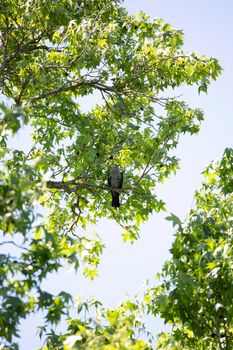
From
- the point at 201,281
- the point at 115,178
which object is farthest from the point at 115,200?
the point at 201,281

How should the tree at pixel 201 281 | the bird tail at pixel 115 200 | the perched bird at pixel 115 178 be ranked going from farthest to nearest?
the bird tail at pixel 115 200, the perched bird at pixel 115 178, the tree at pixel 201 281

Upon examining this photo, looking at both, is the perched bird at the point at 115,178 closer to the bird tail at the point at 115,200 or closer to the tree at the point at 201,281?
the bird tail at the point at 115,200

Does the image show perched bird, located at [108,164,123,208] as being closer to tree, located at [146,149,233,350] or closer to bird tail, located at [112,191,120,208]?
bird tail, located at [112,191,120,208]

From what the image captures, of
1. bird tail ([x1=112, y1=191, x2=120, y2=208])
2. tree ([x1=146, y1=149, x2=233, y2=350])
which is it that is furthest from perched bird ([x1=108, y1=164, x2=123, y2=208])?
tree ([x1=146, y1=149, x2=233, y2=350])

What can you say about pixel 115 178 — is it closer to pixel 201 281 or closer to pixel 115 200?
pixel 115 200

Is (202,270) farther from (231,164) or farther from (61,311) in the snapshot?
(231,164)

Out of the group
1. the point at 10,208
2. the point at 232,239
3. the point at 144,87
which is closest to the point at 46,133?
the point at 144,87

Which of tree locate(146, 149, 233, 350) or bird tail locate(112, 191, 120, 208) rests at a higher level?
bird tail locate(112, 191, 120, 208)

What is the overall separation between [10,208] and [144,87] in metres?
7.50

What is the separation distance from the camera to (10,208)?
16.1ft

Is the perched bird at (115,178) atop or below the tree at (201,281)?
atop

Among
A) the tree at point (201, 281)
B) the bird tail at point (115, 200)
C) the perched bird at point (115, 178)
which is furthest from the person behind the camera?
the bird tail at point (115, 200)

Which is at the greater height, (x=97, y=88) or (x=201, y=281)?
(x=97, y=88)

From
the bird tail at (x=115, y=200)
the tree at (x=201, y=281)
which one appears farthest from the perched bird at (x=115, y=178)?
the tree at (x=201, y=281)
